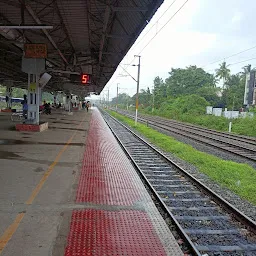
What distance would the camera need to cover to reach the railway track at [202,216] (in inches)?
187

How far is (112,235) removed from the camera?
14.9 ft

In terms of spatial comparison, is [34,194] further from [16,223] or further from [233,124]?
[233,124]

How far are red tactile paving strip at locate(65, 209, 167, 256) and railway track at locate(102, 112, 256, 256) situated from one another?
0.60 m

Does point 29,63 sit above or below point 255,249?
above

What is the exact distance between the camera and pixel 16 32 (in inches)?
558

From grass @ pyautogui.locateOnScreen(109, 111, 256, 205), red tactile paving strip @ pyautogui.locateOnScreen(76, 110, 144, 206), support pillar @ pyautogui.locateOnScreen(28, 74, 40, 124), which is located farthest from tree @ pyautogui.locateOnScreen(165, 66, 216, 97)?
red tactile paving strip @ pyautogui.locateOnScreen(76, 110, 144, 206)

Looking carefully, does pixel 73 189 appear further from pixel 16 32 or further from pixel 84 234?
pixel 16 32

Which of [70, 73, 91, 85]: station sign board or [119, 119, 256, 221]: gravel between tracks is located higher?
[70, 73, 91, 85]: station sign board

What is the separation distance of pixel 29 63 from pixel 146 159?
8.92m

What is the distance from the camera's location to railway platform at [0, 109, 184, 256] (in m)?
4.13

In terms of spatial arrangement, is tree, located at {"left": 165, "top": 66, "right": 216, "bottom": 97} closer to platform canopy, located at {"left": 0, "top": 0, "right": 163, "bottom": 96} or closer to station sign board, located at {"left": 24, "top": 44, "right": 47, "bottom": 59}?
platform canopy, located at {"left": 0, "top": 0, "right": 163, "bottom": 96}

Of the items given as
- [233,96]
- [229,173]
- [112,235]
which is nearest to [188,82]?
[233,96]

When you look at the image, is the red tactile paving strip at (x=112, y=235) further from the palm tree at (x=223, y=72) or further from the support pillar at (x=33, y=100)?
the palm tree at (x=223, y=72)

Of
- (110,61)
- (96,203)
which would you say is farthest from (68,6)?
(110,61)
